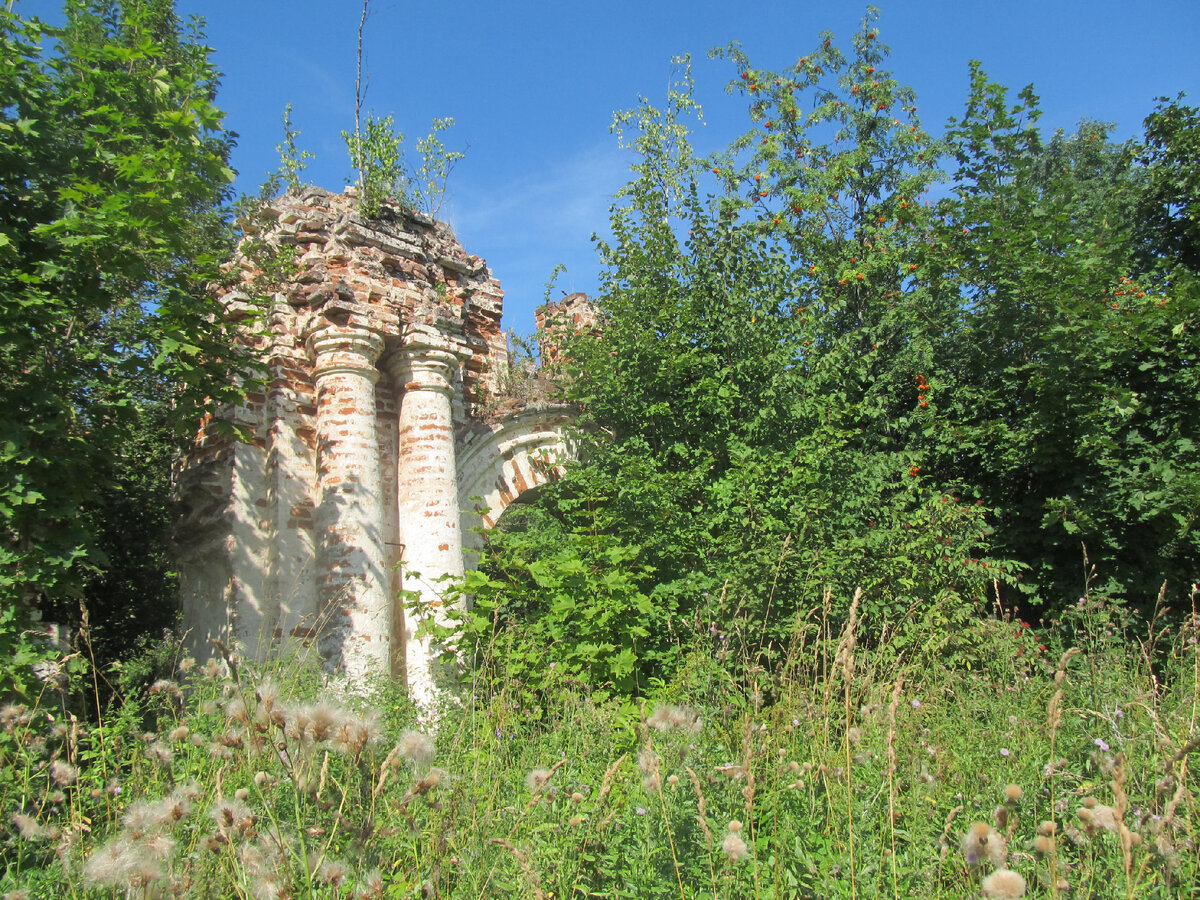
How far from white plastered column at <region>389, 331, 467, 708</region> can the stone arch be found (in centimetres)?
57

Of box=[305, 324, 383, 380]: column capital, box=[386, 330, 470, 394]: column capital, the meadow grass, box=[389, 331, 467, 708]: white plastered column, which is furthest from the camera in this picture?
box=[386, 330, 470, 394]: column capital

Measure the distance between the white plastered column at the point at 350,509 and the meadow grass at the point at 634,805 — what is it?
73.1 inches

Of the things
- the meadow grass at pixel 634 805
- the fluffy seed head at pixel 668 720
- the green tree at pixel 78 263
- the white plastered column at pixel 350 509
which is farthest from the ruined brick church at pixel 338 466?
the fluffy seed head at pixel 668 720

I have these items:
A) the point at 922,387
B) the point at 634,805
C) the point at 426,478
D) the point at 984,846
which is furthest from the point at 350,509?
the point at 922,387

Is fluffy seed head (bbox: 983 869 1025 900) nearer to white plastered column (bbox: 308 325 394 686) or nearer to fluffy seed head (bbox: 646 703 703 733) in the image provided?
fluffy seed head (bbox: 646 703 703 733)

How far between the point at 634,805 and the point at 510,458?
555 cm

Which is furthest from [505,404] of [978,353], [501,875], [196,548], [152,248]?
[501,875]

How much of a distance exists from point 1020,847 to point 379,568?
5015mm

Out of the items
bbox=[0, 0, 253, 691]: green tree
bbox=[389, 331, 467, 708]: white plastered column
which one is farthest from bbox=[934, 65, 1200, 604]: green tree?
bbox=[0, 0, 253, 691]: green tree

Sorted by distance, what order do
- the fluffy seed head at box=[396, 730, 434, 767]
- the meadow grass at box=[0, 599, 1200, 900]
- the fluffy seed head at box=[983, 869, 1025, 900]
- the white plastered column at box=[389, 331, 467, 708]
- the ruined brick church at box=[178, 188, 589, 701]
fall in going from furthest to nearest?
the white plastered column at box=[389, 331, 467, 708], the ruined brick church at box=[178, 188, 589, 701], the fluffy seed head at box=[396, 730, 434, 767], the meadow grass at box=[0, 599, 1200, 900], the fluffy seed head at box=[983, 869, 1025, 900]

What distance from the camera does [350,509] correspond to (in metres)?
6.39

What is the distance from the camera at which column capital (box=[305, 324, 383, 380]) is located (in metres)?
→ 6.74

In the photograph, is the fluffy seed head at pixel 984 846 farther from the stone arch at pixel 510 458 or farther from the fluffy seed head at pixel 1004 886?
the stone arch at pixel 510 458

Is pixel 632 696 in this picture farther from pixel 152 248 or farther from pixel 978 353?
pixel 978 353
